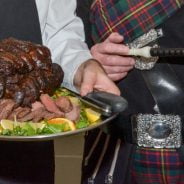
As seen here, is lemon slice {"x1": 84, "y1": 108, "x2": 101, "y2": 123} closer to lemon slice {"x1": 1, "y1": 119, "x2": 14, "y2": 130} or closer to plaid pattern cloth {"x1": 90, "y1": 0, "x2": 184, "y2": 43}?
lemon slice {"x1": 1, "y1": 119, "x2": 14, "y2": 130}

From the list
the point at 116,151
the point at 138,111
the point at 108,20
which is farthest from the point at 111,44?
the point at 116,151

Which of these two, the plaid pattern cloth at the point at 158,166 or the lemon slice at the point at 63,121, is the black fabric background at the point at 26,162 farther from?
the plaid pattern cloth at the point at 158,166

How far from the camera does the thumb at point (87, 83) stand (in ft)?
3.08

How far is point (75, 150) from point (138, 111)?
399 millimetres

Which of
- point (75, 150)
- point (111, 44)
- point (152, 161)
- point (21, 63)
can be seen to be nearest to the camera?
point (75, 150)

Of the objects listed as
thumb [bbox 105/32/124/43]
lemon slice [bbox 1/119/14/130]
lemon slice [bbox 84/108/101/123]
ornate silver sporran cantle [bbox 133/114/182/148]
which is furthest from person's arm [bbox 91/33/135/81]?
lemon slice [bbox 1/119/14/130]

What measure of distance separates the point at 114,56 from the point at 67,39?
0.13 metres

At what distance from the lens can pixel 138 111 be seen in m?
1.21

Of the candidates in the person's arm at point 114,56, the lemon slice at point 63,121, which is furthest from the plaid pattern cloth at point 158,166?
the lemon slice at point 63,121

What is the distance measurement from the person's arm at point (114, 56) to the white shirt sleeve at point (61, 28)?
1.3 inches

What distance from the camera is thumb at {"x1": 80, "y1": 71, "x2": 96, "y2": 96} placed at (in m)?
0.94

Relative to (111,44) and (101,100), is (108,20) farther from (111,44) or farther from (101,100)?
(101,100)

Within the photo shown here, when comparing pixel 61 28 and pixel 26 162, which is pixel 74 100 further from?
pixel 61 28

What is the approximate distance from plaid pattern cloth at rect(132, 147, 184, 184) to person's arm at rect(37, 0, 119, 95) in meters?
0.29
